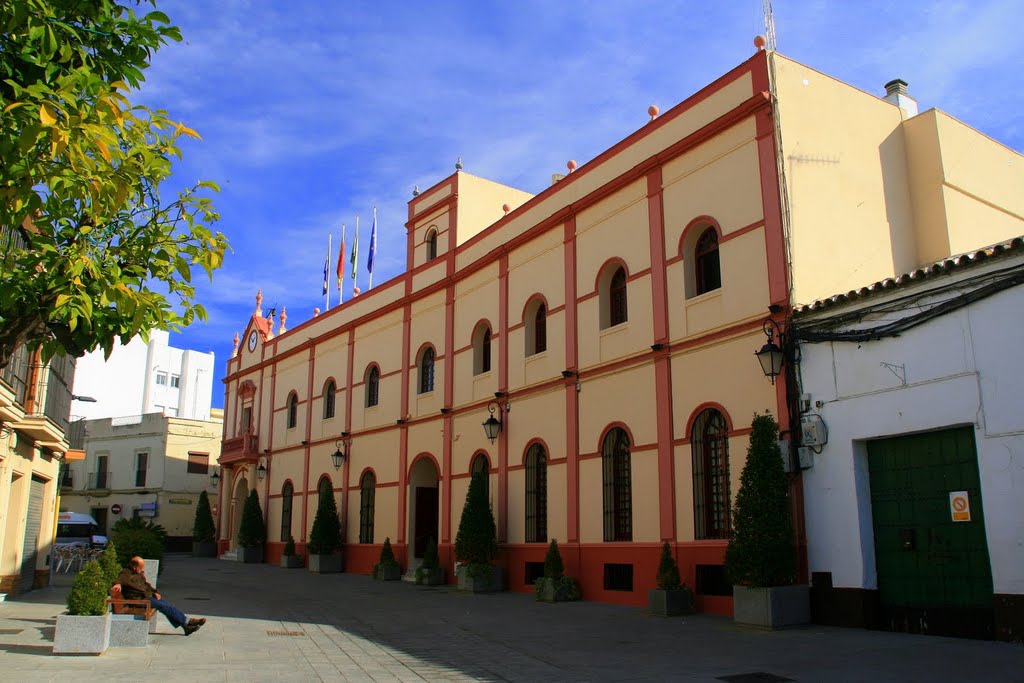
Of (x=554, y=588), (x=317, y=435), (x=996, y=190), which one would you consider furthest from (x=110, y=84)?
(x=317, y=435)

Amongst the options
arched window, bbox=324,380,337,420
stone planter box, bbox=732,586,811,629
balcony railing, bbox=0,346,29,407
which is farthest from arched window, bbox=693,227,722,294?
arched window, bbox=324,380,337,420

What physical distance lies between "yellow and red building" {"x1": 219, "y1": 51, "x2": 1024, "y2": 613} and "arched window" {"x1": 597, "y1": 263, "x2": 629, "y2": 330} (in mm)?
48

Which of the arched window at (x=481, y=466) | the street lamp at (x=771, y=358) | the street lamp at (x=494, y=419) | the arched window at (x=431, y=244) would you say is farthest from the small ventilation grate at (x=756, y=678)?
the arched window at (x=431, y=244)

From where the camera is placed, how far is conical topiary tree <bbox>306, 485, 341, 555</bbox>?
91.7 feet

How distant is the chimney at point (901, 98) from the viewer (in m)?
17.9

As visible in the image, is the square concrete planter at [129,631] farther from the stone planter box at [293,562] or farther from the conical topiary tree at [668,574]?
→ the stone planter box at [293,562]

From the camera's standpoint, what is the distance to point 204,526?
3856 centimetres

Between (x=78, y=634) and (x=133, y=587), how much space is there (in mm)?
1379

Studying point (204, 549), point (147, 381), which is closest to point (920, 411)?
point (204, 549)

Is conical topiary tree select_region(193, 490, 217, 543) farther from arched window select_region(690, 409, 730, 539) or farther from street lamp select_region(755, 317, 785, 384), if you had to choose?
street lamp select_region(755, 317, 785, 384)

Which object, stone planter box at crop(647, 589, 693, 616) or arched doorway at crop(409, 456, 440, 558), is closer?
stone planter box at crop(647, 589, 693, 616)

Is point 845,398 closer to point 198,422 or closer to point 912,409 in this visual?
point 912,409

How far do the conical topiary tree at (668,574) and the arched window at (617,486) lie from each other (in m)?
2.14

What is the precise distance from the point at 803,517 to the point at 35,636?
11329mm
